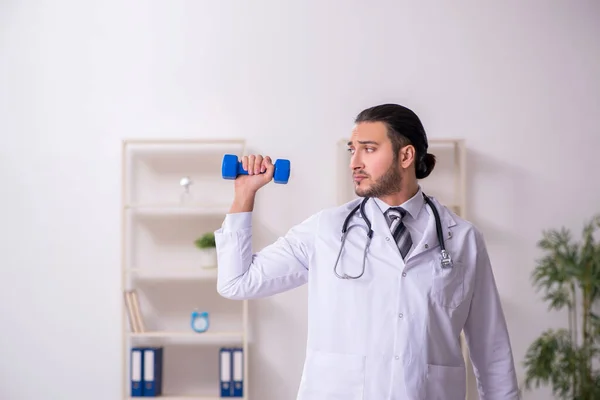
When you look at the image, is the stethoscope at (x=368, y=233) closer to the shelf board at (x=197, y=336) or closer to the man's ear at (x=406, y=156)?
the man's ear at (x=406, y=156)

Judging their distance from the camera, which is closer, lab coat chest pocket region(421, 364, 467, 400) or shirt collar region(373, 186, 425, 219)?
lab coat chest pocket region(421, 364, 467, 400)

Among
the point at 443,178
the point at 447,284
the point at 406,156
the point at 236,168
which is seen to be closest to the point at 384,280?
the point at 447,284

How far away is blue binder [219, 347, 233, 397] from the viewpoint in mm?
3770

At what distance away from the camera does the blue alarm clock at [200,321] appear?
151 inches

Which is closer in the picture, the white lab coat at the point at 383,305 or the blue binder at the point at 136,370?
the white lab coat at the point at 383,305

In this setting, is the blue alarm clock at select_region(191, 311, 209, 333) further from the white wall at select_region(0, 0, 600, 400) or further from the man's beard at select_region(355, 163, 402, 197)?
the man's beard at select_region(355, 163, 402, 197)

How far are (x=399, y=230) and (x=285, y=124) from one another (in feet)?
6.82

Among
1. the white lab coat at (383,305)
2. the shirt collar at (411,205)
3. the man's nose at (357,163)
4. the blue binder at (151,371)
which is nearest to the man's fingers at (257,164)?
the white lab coat at (383,305)

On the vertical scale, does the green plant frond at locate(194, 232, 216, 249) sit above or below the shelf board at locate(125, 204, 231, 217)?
below

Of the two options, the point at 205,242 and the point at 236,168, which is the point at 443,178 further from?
the point at 236,168

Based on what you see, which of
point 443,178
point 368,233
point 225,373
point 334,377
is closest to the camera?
point 334,377

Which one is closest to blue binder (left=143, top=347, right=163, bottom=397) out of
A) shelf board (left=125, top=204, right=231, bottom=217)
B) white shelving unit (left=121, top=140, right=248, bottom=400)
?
white shelving unit (left=121, top=140, right=248, bottom=400)

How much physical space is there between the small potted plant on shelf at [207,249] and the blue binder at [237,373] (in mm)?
475

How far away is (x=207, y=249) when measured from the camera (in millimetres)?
3832
